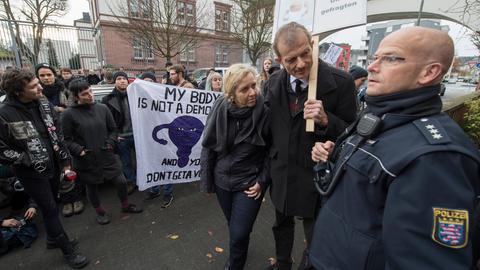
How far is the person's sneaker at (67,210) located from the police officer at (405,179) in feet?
12.2

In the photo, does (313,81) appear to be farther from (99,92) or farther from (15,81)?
(99,92)

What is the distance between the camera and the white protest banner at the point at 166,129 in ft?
11.6

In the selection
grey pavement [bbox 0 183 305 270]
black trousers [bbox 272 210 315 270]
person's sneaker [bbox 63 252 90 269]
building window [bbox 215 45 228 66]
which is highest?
building window [bbox 215 45 228 66]

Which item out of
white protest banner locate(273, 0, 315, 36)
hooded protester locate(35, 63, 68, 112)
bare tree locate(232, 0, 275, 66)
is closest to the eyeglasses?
white protest banner locate(273, 0, 315, 36)

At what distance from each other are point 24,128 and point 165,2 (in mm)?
12983

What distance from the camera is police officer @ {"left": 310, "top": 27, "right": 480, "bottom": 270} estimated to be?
82cm

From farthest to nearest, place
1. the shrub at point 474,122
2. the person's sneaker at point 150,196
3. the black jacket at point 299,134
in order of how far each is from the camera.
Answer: the shrub at point 474,122, the person's sneaker at point 150,196, the black jacket at point 299,134

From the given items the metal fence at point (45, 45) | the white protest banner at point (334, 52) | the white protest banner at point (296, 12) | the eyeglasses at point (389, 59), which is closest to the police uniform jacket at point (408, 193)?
the eyeglasses at point (389, 59)

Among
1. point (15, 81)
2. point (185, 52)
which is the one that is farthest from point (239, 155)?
point (185, 52)

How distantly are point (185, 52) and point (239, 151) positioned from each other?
1871cm

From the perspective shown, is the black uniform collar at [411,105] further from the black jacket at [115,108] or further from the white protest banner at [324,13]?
the black jacket at [115,108]

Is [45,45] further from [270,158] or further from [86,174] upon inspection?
[270,158]

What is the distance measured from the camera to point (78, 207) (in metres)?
3.72

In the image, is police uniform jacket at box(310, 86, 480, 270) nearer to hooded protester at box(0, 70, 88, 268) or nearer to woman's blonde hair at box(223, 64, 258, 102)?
woman's blonde hair at box(223, 64, 258, 102)
